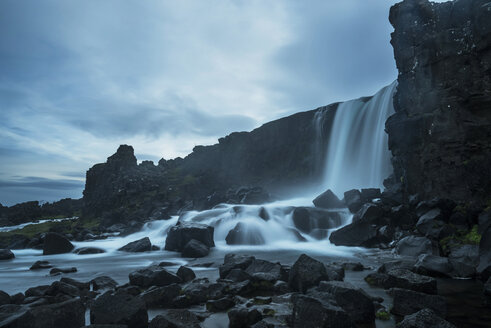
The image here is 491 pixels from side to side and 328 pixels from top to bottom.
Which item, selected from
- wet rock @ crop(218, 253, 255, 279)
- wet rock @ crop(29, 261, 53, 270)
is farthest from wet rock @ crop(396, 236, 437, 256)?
wet rock @ crop(29, 261, 53, 270)

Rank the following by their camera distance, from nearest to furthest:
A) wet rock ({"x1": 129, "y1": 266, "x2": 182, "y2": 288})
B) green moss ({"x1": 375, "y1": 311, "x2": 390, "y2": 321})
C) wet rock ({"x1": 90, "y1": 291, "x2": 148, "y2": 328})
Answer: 1. wet rock ({"x1": 90, "y1": 291, "x2": 148, "y2": 328})
2. green moss ({"x1": 375, "y1": 311, "x2": 390, "y2": 321})
3. wet rock ({"x1": 129, "y1": 266, "x2": 182, "y2": 288})

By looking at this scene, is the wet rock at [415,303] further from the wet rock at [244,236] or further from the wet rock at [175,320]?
the wet rock at [244,236]

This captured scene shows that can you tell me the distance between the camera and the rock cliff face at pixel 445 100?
22.2 m

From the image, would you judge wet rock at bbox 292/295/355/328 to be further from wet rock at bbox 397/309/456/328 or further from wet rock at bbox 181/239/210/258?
wet rock at bbox 181/239/210/258

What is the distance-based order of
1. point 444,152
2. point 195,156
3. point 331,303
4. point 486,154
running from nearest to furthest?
point 331,303, point 486,154, point 444,152, point 195,156

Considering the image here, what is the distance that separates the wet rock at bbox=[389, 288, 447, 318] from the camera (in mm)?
8078

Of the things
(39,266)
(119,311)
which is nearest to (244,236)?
(39,266)

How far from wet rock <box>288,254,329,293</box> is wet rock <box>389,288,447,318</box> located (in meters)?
2.62

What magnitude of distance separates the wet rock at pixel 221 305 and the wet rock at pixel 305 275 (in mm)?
2488

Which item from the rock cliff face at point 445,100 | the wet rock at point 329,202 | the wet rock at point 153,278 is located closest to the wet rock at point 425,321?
the wet rock at point 153,278

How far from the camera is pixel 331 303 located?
7.35 meters

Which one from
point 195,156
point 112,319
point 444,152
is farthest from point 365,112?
point 195,156

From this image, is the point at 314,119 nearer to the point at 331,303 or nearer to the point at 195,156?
the point at 195,156

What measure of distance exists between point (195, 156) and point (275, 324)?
102538 mm
